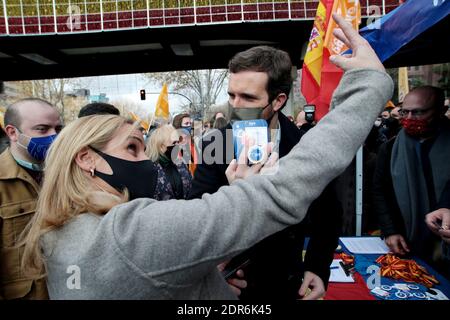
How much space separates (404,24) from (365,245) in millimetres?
1706

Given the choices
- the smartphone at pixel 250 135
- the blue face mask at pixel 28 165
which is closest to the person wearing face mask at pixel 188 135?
the blue face mask at pixel 28 165

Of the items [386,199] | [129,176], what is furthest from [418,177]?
[129,176]

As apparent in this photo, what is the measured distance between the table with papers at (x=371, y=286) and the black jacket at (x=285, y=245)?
1.47ft

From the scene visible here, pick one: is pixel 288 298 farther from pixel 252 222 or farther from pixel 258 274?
pixel 252 222

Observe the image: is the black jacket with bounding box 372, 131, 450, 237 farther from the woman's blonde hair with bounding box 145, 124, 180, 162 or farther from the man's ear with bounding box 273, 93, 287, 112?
the woman's blonde hair with bounding box 145, 124, 180, 162

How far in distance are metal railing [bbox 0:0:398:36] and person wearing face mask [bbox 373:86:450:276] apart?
809 centimetres

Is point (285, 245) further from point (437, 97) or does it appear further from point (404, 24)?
point (437, 97)

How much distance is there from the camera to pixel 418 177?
8.55 feet

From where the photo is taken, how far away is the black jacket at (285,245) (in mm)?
1371

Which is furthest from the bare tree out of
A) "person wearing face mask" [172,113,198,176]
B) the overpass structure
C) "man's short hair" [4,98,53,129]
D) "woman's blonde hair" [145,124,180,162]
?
"man's short hair" [4,98,53,129]

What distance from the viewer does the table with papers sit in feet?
5.93

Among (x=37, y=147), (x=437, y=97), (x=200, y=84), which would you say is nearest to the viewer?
(x=37, y=147)

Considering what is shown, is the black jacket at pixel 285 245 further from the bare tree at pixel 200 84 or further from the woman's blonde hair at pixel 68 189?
the bare tree at pixel 200 84
